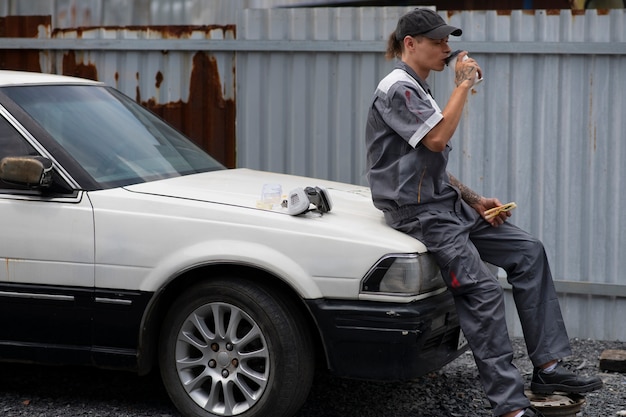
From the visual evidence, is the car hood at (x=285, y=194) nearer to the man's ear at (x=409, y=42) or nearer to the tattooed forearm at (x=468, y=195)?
the tattooed forearm at (x=468, y=195)

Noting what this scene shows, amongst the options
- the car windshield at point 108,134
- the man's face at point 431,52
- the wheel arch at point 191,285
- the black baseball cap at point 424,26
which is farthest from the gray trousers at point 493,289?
the car windshield at point 108,134

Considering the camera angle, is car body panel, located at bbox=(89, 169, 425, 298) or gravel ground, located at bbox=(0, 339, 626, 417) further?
gravel ground, located at bbox=(0, 339, 626, 417)

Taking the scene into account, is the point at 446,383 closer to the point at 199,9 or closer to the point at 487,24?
the point at 487,24

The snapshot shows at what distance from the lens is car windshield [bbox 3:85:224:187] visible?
5.41 m

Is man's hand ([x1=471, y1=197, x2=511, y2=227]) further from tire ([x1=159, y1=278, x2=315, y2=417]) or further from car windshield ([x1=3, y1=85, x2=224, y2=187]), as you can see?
car windshield ([x1=3, y1=85, x2=224, y2=187])

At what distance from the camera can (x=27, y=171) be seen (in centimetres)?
504

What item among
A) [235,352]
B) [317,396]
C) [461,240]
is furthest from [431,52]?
[317,396]

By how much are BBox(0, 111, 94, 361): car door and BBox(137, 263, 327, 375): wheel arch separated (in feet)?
0.93

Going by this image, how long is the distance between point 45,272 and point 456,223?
6.51ft

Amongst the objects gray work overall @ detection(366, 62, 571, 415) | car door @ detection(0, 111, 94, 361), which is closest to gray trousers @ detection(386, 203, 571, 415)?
gray work overall @ detection(366, 62, 571, 415)

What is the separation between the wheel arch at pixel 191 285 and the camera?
16.3 ft

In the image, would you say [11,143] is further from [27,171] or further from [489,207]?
[489,207]

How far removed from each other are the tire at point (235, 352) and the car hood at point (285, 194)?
1.25 feet

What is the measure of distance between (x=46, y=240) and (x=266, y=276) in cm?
108
